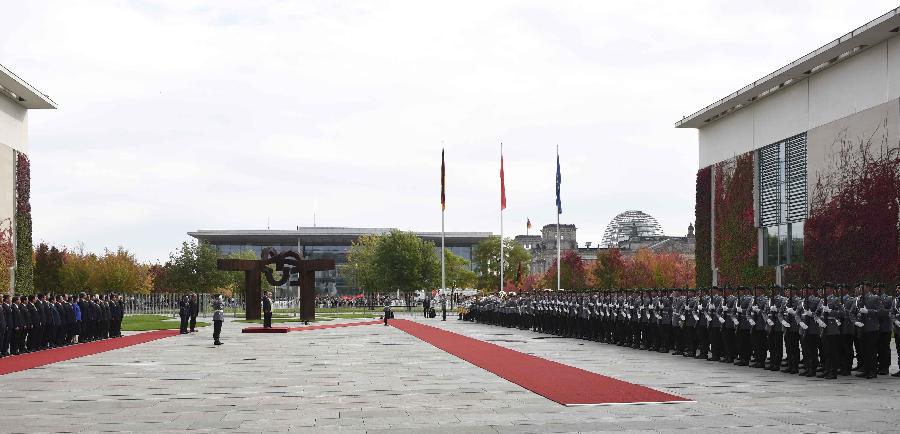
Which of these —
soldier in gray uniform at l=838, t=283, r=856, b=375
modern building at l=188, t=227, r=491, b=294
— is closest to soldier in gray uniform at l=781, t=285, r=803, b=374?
soldier in gray uniform at l=838, t=283, r=856, b=375

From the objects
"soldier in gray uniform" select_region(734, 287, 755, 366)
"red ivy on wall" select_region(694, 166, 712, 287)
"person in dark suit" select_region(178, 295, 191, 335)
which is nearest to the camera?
"soldier in gray uniform" select_region(734, 287, 755, 366)

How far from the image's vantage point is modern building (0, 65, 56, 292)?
56.9 m

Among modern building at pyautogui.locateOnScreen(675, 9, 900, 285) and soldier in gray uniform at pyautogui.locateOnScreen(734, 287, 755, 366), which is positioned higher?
modern building at pyautogui.locateOnScreen(675, 9, 900, 285)

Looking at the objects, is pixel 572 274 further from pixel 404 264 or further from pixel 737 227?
pixel 737 227

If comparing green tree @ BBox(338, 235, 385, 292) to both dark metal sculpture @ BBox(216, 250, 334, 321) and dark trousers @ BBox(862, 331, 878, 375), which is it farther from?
dark trousers @ BBox(862, 331, 878, 375)

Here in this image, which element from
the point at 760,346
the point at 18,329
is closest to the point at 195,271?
the point at 18,329

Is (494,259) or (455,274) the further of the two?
(494,259)

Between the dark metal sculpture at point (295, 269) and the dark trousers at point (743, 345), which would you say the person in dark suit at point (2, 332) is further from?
the dark metal sculpture at point (295, 269)

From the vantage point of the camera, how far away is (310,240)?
168 metres

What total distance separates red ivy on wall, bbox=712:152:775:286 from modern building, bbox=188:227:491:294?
109815mm

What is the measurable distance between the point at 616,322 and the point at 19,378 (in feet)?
56.9

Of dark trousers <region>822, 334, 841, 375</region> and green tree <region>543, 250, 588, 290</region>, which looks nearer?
dark trousers <region>822, 334, 841, 375</region>

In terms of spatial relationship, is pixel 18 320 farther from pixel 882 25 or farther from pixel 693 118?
pixel 693 118

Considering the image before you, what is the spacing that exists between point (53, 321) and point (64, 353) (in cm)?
333
